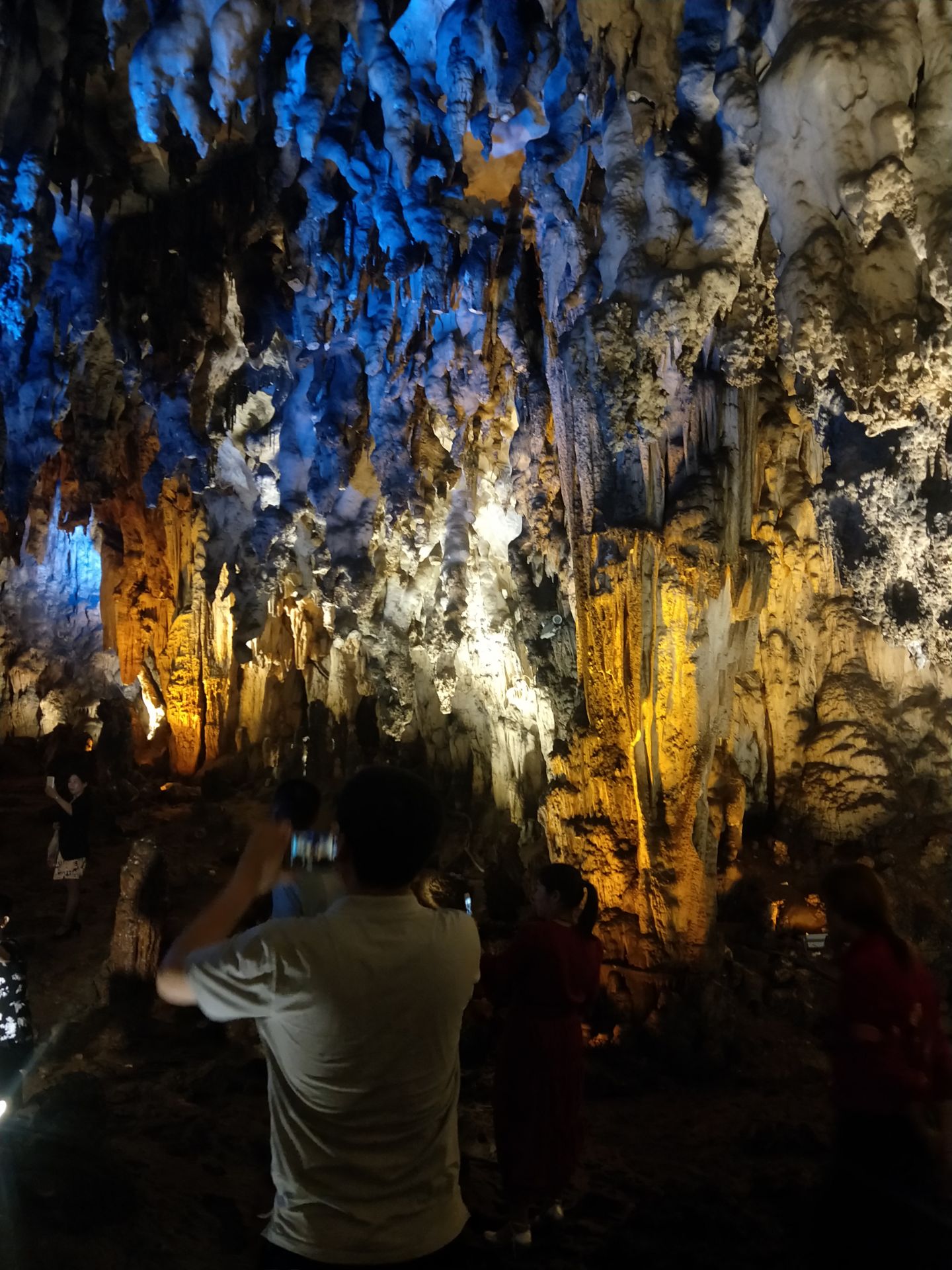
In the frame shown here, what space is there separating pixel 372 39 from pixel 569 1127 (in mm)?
7423

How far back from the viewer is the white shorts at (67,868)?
247 inches

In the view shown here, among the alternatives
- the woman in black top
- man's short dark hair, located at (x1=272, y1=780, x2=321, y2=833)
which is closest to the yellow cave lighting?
the woman in black top

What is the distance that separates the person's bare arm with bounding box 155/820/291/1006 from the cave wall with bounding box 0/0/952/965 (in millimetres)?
3001

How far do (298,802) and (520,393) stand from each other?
623 centimetres

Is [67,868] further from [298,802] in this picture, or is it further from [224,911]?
[224,911]

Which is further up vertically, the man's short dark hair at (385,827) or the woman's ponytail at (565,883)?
the man's short dark hair at (385,827)

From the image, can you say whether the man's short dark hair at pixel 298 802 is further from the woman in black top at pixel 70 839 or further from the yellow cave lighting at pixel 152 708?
the yellow cave lighting at pixel 152 708

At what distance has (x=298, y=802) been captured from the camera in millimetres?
2006

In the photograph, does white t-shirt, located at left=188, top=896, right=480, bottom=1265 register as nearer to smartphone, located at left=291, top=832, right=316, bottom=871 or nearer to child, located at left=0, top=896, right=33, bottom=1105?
smartphone, located at left=291, top=832, right=316, bottom=871

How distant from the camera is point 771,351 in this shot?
245 inches

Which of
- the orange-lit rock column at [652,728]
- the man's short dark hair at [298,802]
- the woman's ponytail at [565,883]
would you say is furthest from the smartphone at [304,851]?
the orange-lit rock column at [652,728]

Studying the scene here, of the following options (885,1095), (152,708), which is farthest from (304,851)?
(152,708)

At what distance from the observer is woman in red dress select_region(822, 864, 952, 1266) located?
1.89m

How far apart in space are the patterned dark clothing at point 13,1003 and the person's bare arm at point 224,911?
2.50m
